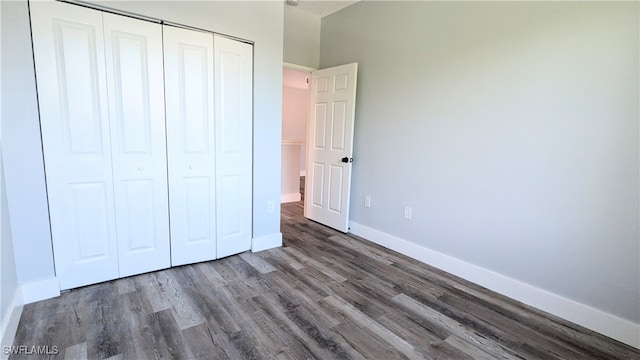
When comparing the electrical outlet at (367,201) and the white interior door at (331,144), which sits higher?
the white interior door at (331,144)

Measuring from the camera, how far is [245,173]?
291 cm

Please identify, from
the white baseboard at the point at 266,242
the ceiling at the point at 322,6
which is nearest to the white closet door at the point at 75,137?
the white baseboard at the point at 266,242

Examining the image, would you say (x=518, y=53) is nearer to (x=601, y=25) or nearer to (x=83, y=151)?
(x=601, y=25)

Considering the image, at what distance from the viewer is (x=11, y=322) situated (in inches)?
66.7

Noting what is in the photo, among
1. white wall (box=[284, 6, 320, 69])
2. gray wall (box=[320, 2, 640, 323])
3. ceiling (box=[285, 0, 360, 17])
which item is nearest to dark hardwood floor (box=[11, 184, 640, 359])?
gray wall (box=[320, 2, 640, 323])

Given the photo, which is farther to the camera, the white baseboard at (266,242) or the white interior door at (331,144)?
the white interior door at (331,144)

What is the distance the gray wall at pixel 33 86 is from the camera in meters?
1.83

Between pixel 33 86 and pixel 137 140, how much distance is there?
0.65 meters

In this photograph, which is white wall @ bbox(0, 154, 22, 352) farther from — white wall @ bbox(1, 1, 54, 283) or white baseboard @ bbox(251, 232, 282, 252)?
white baseboard @ bbox(251, 232, 282, 252)

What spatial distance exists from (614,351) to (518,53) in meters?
2.02

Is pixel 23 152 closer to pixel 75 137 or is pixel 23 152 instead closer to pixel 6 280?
pixel 75 137

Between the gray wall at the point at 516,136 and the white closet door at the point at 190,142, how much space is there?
1.77 meters

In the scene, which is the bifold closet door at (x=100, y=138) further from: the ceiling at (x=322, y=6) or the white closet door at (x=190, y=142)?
the ceiling at (x=322, y=6)

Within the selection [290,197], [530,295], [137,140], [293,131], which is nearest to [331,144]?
[290,197]
